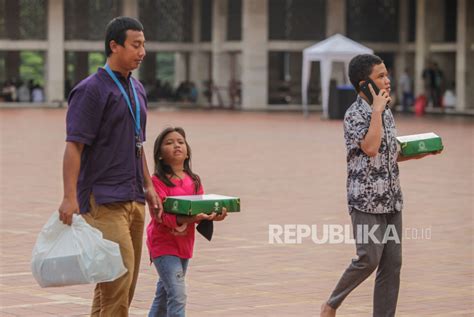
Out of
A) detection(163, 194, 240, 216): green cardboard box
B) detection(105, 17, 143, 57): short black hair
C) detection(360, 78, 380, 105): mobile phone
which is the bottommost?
detection(163, 194, 240, 216): green cardboard box

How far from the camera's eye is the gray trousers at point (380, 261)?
6891mm

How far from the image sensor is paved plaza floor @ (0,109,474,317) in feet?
27.7

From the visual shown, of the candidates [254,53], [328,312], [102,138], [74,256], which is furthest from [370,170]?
[254,53]

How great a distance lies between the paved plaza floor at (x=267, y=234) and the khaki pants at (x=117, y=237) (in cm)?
191

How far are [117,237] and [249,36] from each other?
44.1 meters

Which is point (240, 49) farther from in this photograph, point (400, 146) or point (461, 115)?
point (400, 146)

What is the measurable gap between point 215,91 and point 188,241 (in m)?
45.2

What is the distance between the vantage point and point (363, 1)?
167 feet

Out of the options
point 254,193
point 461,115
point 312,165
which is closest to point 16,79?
point 461,115

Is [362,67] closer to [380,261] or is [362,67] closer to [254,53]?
[380,261]

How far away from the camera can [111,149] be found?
6012mm

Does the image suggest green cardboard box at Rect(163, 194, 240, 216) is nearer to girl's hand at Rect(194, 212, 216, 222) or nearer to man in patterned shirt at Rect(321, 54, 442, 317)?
girl's hand at Rect(194, 212, 216, 222)

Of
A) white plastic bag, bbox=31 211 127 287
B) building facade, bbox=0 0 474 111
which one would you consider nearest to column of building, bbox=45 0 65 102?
building facade, bbox=0 0 474 111

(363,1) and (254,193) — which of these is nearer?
(254,193)
